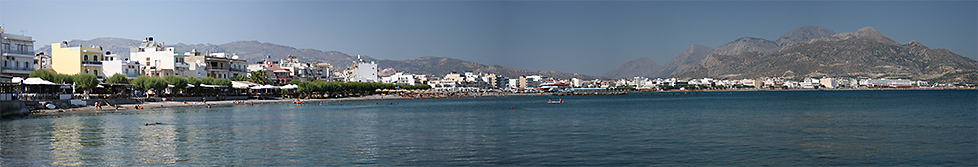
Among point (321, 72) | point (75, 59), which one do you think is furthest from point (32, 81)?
point (321, 72)

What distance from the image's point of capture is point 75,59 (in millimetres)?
64812

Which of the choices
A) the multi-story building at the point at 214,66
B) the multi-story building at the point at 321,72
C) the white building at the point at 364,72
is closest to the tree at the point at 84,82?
the multi-story building at the point at 214,66

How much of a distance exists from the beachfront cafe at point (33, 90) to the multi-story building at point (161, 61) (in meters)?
21.7

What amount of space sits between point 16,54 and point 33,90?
11.8ft

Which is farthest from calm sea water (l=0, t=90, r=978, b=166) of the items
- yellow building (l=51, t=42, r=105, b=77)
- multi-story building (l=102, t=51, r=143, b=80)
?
multi-story building (l=102, t=51, r=143, b=80)

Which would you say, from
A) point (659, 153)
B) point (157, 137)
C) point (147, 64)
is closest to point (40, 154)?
point (157, 137)

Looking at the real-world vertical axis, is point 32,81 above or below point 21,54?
below

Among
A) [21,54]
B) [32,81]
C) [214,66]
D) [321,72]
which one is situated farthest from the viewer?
[321,72]

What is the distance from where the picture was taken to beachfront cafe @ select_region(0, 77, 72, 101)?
1706 inches

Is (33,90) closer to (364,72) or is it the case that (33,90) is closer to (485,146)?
(485,146)

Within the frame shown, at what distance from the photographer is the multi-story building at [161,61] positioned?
7706 centimetres

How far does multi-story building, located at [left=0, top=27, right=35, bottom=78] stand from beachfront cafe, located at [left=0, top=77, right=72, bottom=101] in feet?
8.63

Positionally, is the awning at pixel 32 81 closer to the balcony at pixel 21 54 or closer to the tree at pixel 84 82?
the tree at pixel 84 82

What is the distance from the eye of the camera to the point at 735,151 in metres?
20.3
